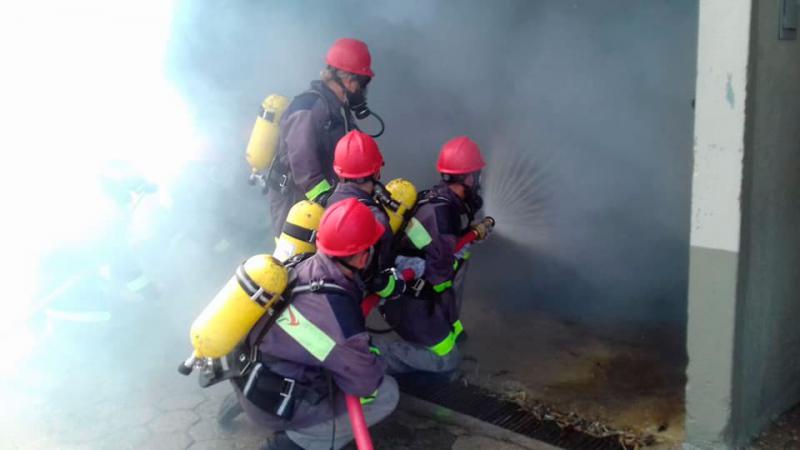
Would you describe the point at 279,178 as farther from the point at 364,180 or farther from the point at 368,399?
the point at 368,399

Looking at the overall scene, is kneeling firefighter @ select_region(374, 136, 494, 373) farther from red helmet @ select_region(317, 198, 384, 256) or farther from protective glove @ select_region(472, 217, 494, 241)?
red helmet @ select_region(317, 198, 384, 256)

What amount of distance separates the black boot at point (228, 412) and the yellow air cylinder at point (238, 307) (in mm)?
1126

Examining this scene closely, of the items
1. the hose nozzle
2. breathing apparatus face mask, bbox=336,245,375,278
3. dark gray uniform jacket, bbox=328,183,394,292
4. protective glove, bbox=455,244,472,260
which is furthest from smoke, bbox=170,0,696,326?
breathing apparatus face mask, bbox=336,245,375,278

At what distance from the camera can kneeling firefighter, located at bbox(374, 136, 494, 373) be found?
4414 mm

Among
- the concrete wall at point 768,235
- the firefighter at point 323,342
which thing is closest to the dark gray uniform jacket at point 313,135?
the firefighter at point 323,342

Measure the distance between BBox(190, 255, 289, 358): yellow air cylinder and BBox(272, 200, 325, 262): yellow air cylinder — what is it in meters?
0.75

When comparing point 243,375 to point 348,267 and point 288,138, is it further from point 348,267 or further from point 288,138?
point 288,138

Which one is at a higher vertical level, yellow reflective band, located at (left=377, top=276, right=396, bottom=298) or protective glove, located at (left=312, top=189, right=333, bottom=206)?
protective glove, located at (left=312, top=189, right=333, bottom=206)

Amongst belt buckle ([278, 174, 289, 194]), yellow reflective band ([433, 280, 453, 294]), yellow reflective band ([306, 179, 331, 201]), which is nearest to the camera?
yellow reflective band ([433, 280, 453, 294])

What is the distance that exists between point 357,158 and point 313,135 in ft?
1.80

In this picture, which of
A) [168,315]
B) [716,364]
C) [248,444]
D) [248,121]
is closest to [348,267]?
[248,444]

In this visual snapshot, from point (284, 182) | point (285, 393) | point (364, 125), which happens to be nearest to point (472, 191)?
point (284, 182)

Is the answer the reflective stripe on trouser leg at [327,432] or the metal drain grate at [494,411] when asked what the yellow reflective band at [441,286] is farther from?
the reflective stripe on trouser leg at [327,432]

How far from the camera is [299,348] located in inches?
134
